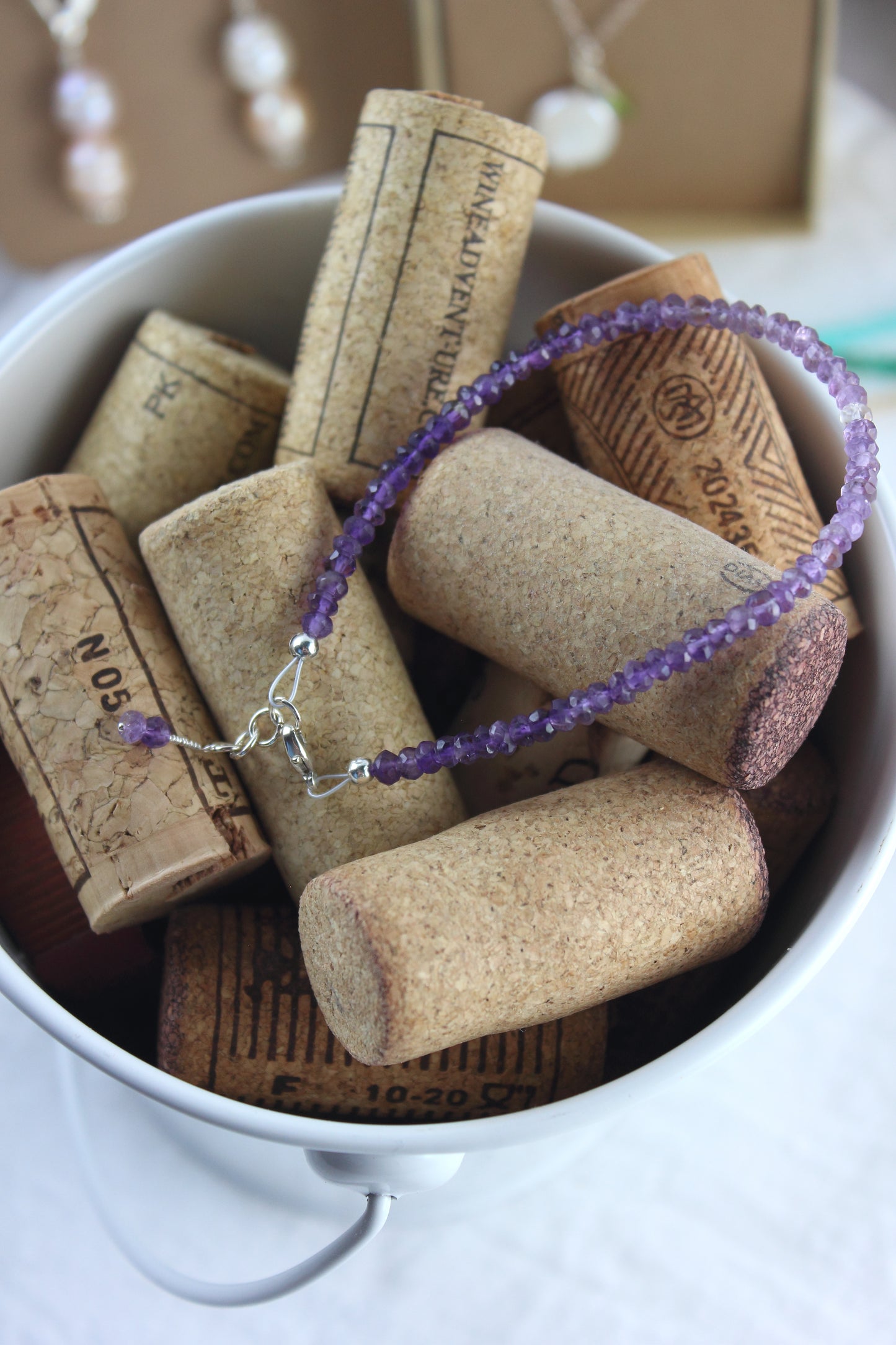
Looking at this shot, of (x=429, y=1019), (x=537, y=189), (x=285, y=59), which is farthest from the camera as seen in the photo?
(x=285, y=59)

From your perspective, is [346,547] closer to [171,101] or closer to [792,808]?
[792,808]

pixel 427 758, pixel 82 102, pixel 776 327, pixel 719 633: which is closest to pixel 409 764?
pixel 427 758

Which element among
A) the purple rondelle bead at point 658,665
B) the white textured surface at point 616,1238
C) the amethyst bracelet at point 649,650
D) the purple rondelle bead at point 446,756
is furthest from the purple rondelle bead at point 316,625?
the white textured surface at point 616,1238

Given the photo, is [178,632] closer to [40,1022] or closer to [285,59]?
[40,1022]

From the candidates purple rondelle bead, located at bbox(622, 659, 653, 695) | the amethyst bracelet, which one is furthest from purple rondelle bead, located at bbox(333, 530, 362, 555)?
purple rondelle bead, located at bbox(622, 659, 653, 695)

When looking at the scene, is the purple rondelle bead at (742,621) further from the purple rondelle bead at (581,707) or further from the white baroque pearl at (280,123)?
the white baroque pearl at (280,123)

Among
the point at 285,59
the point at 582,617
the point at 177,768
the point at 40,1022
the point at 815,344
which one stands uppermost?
the point at 285,59

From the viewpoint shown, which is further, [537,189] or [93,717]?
[537,189]

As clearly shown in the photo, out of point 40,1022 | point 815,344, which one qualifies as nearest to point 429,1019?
point 40,1022
